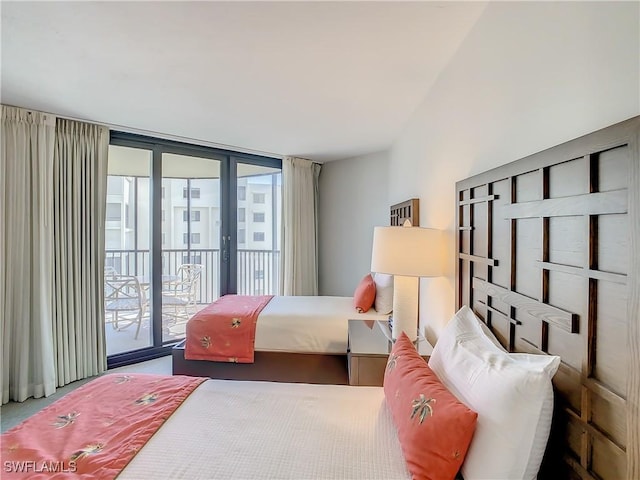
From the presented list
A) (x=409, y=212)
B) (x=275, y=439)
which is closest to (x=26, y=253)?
(x=275, y=439)

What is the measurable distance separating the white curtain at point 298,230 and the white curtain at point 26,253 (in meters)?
2.44

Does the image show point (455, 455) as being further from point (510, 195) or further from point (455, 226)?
point (455, 226)

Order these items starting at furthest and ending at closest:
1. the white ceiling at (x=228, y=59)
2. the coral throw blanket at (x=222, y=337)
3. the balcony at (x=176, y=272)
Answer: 1. the balcony at (x=176, y=272)
2. the coral throw blanket at (x=222, y=337)
3. the white ceiling at (x=228, y=59)

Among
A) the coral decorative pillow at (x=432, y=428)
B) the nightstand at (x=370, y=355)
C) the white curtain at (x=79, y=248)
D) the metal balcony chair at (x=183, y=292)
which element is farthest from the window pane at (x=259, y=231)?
the coral decorative pillow at (x=432, y=428)

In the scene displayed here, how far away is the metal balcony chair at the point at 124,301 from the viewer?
342cm

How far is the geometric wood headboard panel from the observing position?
2.39 feet

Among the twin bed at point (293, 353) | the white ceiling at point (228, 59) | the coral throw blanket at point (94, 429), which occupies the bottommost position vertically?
the twin bed at point (293, 353)

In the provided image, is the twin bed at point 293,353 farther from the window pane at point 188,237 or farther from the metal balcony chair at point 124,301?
the window pane at point 188,237

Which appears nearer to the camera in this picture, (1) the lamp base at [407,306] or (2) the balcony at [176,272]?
(1) the lamp base at [407,306]

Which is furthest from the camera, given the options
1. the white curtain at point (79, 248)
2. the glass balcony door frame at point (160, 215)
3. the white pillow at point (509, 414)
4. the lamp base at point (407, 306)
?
the glass balcony door frame at point (160, 215)

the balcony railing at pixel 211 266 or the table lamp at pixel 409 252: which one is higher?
the table lamp at pixel 409 252

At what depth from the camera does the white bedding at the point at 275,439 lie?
0.99m

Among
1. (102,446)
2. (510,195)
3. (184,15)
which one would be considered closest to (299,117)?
(184,15)

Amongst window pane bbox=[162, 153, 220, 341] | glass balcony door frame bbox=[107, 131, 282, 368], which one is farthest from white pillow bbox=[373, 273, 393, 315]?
window pane bbox=[162, 153, 220, 341]
